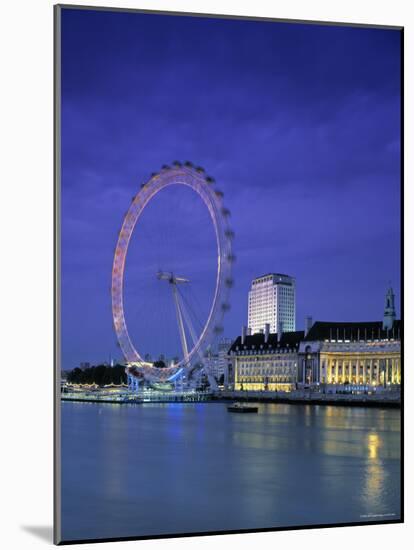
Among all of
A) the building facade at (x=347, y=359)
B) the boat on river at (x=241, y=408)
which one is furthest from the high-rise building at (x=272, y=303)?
the boat on river at (x=241, y=408)

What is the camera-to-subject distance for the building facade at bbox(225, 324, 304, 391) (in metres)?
13.2

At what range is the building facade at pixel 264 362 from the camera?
43.3 feet

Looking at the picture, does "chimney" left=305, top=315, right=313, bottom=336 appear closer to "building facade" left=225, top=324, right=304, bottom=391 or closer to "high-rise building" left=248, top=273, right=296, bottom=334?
"building facade" left=225, top=324, right=304, bottom=391

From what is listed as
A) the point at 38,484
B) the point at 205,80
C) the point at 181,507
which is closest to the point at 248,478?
the point at 181,507

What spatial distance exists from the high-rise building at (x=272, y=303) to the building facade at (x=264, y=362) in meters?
0.18

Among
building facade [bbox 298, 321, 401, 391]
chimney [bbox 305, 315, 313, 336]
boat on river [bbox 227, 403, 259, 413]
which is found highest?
chimney [bbox 305, 315, 313, 336]

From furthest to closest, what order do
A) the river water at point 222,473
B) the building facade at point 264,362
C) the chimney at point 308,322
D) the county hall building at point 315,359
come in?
1. the county hall building at point 315,359
2. the chimney at point 308,322
3. the building facade at point 264,362
4. the river water at point 222,473

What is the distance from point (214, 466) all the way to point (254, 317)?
181 centimetres

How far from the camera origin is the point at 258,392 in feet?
58.6

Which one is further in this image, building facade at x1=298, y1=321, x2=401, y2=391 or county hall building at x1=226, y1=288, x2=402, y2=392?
building facade at x1=298, y1=321, x2=401, y2=391

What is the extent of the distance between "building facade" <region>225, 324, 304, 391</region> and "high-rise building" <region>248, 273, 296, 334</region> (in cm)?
18

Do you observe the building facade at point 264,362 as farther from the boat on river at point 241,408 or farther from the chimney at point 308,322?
the boat on river at point 241,408

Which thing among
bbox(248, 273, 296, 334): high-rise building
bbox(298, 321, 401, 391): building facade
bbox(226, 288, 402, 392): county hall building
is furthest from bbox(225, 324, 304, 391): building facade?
bbox(298, 321, 401, 391): building facade

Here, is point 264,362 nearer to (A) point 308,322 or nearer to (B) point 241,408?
(B) point 241,408
